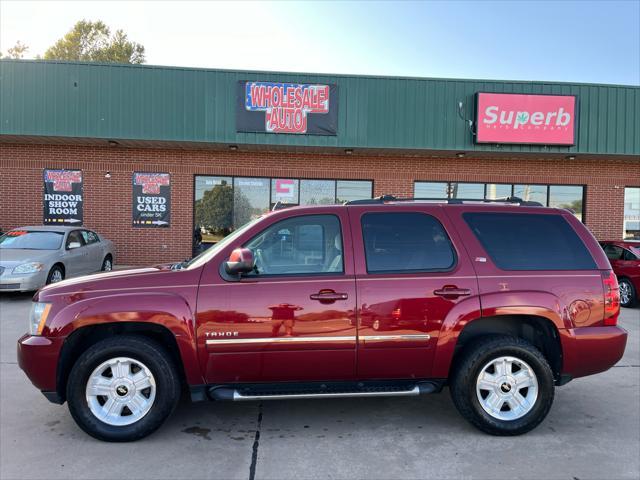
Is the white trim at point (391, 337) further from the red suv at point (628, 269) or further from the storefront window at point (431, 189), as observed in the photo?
the storefront window at point (431, 189)

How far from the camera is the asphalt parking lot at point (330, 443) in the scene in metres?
3.22

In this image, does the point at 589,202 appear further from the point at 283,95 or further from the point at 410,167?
the point at 283,95

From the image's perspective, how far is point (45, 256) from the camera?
369 inches

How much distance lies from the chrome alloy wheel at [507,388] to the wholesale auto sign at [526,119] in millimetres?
9661

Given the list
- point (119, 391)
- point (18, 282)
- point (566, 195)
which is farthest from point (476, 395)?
point (566, 195)

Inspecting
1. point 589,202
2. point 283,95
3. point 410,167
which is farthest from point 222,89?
point 589,202

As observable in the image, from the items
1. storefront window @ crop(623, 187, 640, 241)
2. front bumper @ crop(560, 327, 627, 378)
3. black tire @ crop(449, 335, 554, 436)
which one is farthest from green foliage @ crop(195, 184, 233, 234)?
storefront window @ crop(623, 187, 640, 241)

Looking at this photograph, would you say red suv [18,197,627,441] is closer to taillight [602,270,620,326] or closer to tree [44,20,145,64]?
taillight [602,270,620,326]

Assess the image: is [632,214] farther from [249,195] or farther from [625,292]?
[249,195]

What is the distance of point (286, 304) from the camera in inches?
142

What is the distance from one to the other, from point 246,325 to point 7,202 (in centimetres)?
1311

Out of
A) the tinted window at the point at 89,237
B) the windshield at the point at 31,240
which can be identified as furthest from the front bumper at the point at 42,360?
the tinted window at the point at 89,237

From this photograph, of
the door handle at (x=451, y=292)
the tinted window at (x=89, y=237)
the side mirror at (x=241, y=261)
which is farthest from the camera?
the tinted window at (x=89, y=237)

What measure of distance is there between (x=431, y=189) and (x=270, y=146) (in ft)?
16.7
